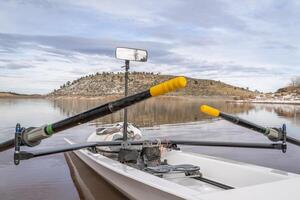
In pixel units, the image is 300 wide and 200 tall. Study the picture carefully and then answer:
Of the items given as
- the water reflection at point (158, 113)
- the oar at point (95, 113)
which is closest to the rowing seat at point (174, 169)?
the oar at point (95, 113)

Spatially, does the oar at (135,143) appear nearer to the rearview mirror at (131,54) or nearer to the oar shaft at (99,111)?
the oar shaft at (99,111)

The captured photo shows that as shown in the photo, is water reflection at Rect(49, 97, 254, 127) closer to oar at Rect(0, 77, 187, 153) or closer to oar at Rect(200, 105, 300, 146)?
oar at Rect(200, 105, 300, 146)

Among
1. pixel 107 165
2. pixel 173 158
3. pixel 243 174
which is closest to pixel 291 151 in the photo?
pixel 173 158

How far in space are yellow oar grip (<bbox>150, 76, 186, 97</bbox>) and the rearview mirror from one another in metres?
4.46

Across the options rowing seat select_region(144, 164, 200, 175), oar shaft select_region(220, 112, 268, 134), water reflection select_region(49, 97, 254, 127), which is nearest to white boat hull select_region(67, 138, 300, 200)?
rowing seat select_region(144, 164, 200, 175)

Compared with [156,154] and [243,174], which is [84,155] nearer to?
[156,154]

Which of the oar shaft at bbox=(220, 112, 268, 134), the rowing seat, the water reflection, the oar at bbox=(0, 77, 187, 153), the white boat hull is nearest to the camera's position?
the oar at bbox=(0, 77, 187, 153)

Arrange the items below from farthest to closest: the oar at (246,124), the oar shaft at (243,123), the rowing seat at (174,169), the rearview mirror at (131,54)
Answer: the rearview mirror at (131,54) < the rowing seat at (174,169) < the oar shaft at (243,123) < the oar at (246,124)

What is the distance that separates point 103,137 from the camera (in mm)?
10781

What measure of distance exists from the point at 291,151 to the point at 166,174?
23.1ft

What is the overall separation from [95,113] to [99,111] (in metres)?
0.07

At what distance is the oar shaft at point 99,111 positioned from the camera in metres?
3.90

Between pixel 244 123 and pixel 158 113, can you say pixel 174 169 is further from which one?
pixel 158 113

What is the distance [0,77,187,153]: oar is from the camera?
12.8ft
